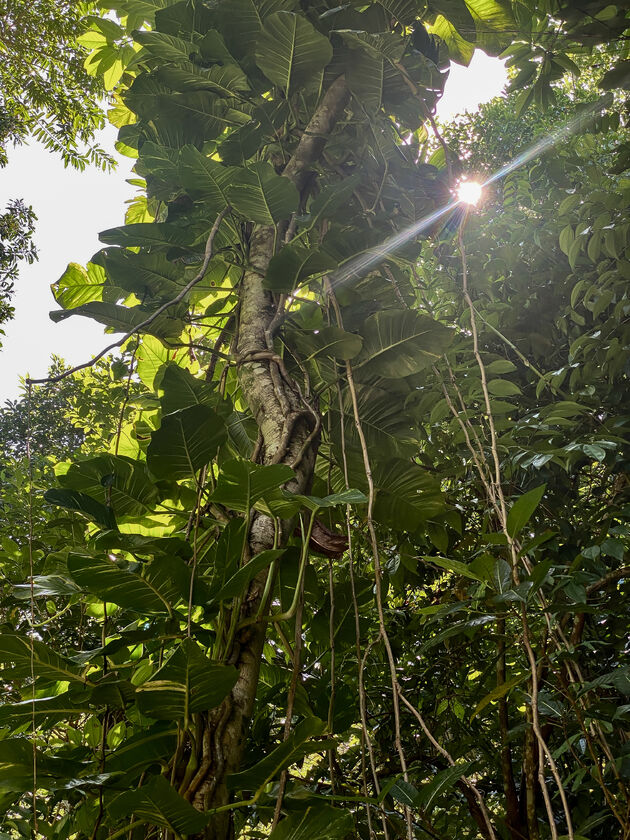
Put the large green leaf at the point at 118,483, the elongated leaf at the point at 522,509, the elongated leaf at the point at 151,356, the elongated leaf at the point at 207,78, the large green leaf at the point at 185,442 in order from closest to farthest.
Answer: the elongated leaf at the point at 522,509 < the large green leaf at the point at 185,442 < the large green leaf at the point at 118,483 < the elongated leaf at the point at 207,78 < the elongated leaf at the point at 151,356

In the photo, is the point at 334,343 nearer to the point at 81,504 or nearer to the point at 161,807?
the point at 81,504

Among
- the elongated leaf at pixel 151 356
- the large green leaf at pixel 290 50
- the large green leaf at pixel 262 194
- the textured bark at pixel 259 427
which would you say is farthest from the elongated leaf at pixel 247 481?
the large green leaf at pixel 290 50

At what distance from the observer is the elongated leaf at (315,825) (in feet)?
1.87

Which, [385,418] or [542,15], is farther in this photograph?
[542,15]

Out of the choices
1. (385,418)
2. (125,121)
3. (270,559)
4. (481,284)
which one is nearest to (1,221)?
(125,121)

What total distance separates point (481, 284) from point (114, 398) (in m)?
1.16

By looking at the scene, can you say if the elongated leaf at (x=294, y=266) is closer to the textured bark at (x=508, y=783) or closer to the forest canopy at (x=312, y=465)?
the forest canopy at (x=312, y=465)

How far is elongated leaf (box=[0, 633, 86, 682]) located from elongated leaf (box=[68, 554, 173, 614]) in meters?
0.08

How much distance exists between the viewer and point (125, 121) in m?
1.61

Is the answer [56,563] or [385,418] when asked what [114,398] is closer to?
[56,563]

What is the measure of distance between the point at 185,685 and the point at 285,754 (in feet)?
0.41

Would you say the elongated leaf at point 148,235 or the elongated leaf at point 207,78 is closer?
the elongated leaf at point 148,235

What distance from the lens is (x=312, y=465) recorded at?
90 centimetres

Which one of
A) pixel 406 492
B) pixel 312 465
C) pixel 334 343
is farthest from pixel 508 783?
pixel 334 343
